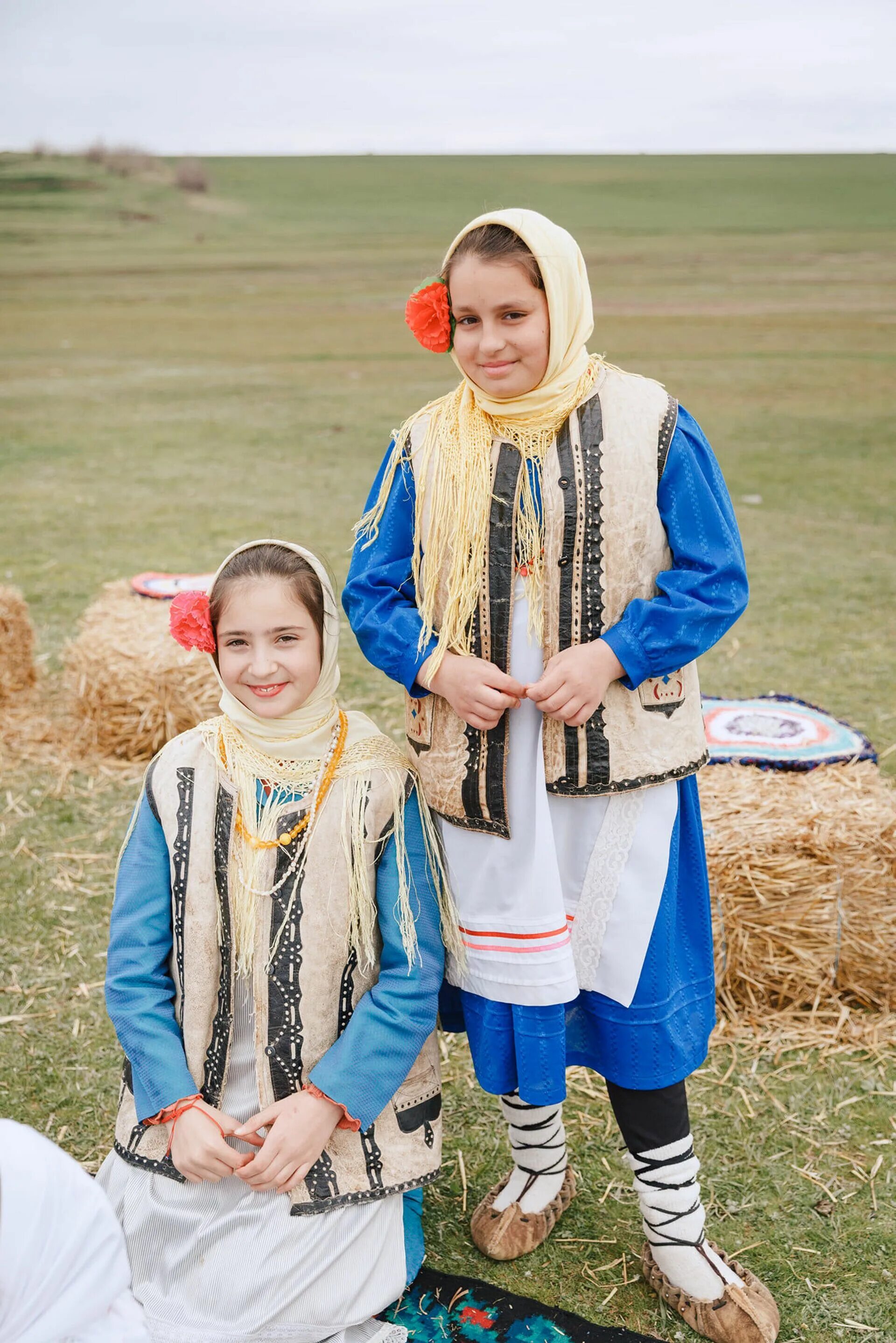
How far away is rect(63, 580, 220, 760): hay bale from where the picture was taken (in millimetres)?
5109

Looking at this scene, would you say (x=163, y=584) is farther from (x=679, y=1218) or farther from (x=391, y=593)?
(x=679, y=1218)

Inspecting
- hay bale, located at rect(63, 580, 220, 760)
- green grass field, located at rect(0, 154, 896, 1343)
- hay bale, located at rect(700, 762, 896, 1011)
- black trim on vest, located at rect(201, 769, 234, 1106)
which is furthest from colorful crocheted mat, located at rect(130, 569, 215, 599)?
black trim on vest, located at rect(201, 769, 234, 1106)

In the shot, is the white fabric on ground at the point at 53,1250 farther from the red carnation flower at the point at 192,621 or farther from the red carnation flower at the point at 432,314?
the red carnation flower at the point at 432,314

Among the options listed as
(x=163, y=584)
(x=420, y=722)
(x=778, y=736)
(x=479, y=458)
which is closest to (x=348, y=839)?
(x=420, y=722)

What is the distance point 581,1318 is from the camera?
2.35 m

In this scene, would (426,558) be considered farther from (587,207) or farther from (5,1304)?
(587,207)

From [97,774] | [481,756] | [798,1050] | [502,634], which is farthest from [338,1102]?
[97,774]

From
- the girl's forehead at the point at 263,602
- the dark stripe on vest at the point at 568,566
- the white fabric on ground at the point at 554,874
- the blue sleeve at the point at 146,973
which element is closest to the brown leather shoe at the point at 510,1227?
the white fabric on ground at the point at 554,874

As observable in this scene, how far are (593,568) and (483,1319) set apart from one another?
1472mm

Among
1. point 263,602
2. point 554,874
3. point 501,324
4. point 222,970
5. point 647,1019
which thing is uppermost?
point 501,324

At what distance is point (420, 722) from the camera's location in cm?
225

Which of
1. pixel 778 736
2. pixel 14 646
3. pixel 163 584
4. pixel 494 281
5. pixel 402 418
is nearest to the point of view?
pixel 494 281

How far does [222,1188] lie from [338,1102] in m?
0.27

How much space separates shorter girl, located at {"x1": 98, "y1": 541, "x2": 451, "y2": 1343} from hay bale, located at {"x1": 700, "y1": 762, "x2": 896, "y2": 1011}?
4.33ft
